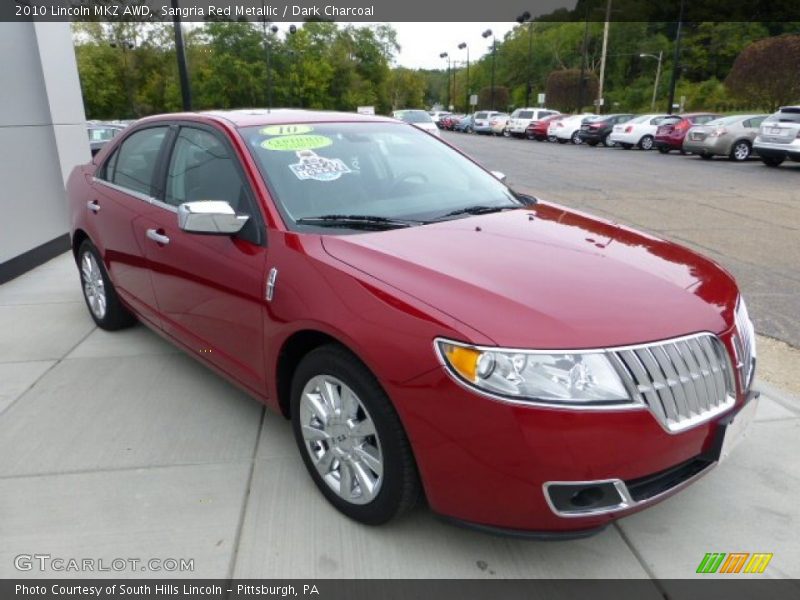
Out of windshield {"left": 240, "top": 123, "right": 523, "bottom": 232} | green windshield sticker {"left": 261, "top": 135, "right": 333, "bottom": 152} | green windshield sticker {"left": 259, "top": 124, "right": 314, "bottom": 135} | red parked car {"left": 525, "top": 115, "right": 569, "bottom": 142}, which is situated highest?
green windshield sticker {"left": 259, "top": 124, "right": 314, "bottom": 135}

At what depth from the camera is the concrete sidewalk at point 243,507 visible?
2438 mm

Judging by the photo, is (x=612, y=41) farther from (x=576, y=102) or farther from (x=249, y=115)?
(x=249, y=115)

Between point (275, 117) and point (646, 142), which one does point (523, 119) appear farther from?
point (275, 117)

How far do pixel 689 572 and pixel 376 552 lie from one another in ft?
3.90

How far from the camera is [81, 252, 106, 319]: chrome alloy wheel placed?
4734 millimetres

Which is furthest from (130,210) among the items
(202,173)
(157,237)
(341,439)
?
(341,439)

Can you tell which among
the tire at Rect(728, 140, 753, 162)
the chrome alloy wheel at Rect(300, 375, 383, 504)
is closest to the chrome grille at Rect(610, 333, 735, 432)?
the chrome alloy wheel at Rect(300, 375, 383, 504)

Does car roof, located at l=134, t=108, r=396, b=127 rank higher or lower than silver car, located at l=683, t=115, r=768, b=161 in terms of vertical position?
higher

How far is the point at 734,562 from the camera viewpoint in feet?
7.95

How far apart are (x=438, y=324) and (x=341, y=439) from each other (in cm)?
76

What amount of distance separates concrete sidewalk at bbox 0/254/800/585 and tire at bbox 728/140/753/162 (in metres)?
18.6

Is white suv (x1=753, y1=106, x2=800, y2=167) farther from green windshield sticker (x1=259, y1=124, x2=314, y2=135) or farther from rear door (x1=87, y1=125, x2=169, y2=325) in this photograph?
rear door (x1=87, y1=125, x2=169, y2=325)

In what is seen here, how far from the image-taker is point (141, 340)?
4758 mm

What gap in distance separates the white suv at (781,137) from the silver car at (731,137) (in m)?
2.18
